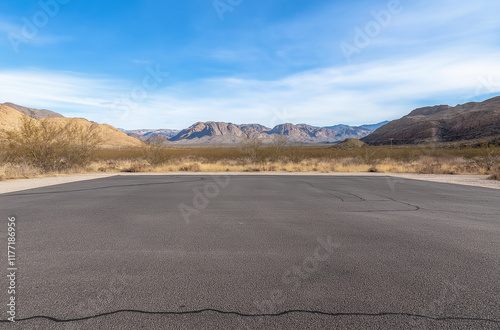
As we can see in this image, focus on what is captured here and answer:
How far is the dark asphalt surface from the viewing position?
2.88 m

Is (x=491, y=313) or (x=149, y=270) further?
(x=149, y=270)

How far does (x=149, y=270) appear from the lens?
3.97m

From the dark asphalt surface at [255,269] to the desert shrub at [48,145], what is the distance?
1616cm

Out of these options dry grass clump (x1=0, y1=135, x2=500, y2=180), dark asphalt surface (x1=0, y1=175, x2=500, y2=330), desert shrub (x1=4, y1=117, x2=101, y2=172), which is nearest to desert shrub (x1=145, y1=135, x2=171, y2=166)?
dry grass clump (x1=0, y1=135, x2=500, y2=180)

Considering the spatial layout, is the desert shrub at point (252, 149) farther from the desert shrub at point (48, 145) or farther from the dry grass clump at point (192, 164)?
the desert shrub at point (48, 145)

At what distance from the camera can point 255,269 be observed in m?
3.99

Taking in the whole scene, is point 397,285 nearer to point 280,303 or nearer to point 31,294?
point 280,303

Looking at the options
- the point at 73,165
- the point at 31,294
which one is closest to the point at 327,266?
the point at 31,294

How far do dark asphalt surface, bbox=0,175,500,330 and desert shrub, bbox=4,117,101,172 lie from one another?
16156 mm

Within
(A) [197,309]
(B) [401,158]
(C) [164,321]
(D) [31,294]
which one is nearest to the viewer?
(C) [164,321]

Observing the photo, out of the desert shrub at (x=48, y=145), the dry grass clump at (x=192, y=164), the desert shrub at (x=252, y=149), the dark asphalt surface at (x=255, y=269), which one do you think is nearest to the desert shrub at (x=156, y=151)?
the dry grass clump at (x=192, y=164)

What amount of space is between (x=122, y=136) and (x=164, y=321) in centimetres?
13753

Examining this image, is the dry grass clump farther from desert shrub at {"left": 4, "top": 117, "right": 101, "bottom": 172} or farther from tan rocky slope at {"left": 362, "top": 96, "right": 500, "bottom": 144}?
tan rocky slope at {"left": 362, "top": 96, "right": 500, "bottom": 144}

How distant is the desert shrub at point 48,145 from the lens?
20.8 m
